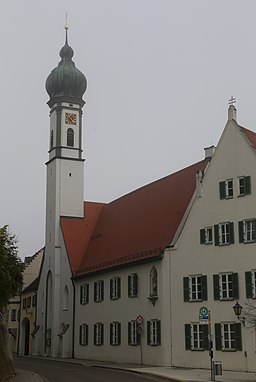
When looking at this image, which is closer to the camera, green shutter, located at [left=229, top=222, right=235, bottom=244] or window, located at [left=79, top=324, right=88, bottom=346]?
green shutter, located at [left=229, top=222, right=235, bottom=244]

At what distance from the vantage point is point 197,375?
102 ft

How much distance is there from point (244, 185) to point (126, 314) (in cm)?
1384

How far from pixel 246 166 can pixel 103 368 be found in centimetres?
1485

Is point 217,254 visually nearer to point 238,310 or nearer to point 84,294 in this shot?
point 238,310

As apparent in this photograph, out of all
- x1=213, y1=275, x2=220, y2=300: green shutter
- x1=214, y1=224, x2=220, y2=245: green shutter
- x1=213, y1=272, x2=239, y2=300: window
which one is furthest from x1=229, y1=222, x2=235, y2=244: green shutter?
x1=213, y1=275, x2=220, y2=300: green shutter

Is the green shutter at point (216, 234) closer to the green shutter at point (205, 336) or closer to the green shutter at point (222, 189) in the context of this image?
the green shutter at point (222, 189)

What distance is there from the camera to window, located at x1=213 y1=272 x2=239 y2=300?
35.7 m

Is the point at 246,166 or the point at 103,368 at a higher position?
the point at 246,166

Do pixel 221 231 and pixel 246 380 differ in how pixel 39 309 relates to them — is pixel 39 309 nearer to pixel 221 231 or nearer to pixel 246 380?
pixel 221 231

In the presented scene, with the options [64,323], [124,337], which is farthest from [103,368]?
[64,323]

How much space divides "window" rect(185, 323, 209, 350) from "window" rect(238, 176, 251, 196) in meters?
7.82

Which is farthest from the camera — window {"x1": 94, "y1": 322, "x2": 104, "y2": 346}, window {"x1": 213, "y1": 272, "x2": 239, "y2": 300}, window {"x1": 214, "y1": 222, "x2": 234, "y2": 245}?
window {"x1": 94, "y1": 322, "x2": 104, "y2": 346}

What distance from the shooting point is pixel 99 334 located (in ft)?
161

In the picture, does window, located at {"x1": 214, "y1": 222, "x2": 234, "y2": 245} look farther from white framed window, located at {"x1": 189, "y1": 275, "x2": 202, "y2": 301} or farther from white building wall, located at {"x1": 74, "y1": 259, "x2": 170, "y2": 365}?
white building wall, located at {"x1": 74, "y1": 259, "x2": 170, "y2": 365}
